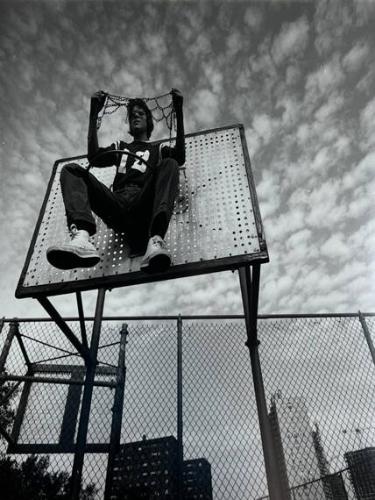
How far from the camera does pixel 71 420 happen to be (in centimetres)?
407

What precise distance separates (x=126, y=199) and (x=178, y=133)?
84 centimetres

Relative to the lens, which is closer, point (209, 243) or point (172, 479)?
point (209, 243)

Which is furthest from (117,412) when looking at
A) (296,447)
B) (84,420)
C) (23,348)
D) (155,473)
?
(296,447)

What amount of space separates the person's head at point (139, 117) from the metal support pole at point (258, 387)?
6.06ft

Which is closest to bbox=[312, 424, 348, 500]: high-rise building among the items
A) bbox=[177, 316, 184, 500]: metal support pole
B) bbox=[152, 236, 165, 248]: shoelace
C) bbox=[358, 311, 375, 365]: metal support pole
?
bbox=[358, 311, 375, 365]: metal support pole

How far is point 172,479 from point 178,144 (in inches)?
124

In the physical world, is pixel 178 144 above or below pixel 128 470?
above

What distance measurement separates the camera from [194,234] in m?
2.76

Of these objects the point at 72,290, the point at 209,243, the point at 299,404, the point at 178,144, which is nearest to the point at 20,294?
the point at 72,290

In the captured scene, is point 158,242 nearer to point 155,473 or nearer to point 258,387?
point 258,387

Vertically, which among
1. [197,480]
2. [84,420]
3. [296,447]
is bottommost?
[197,480]

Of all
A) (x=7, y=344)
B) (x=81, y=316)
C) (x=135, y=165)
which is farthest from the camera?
(x=7, y=344)

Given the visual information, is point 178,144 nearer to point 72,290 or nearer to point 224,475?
point 72,290

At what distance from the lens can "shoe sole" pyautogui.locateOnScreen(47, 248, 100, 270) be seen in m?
2.17
